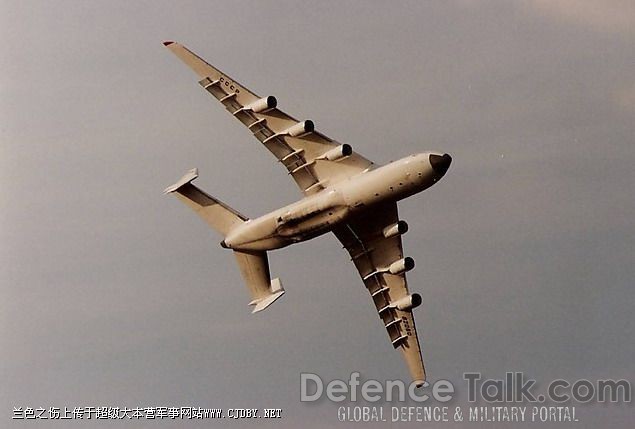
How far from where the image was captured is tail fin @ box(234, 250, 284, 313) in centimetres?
5394

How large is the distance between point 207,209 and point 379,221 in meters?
6.39

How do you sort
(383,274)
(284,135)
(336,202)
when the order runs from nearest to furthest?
(336,202), (284,135), (383,274)

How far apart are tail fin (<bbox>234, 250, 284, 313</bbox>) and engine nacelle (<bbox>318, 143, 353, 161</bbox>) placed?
4.57 metres

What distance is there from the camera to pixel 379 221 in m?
53.9

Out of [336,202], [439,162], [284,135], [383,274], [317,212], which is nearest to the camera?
[439,162]

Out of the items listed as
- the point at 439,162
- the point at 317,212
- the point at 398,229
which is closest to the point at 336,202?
the point at 317,212

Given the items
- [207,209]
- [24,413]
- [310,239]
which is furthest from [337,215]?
[24,413]

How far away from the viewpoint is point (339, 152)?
51.7 m

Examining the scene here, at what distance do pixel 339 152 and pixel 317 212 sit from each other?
7.39 ft

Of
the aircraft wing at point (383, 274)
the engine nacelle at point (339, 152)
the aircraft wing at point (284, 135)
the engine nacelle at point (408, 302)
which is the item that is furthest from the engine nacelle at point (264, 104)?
the engine nacelle at point (408, 302)

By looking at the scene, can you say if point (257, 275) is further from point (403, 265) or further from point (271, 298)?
point (403, 265)

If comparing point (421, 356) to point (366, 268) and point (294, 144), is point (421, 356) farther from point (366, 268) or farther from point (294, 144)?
point (294, 144)

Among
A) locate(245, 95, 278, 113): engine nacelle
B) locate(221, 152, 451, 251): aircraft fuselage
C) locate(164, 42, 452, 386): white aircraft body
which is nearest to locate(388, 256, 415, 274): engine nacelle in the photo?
locate(164, 42, 452, 386): white aircraft body

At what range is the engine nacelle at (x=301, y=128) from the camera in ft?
170
